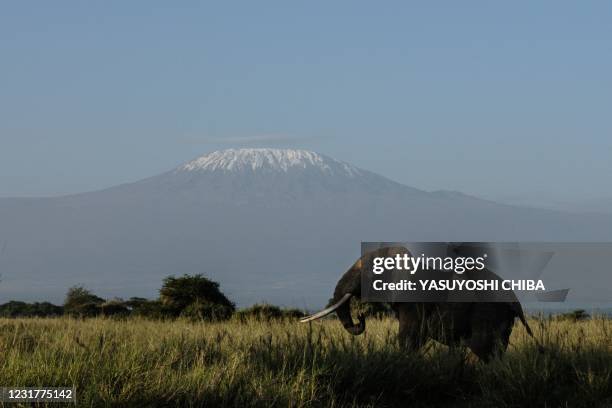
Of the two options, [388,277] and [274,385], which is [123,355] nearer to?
[274,385]

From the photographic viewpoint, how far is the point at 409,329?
43.6ft

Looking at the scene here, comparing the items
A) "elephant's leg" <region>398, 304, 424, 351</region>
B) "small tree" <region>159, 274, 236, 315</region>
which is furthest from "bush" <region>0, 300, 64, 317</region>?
"elephant's leg" <region>398, 304, 424, 351</region>

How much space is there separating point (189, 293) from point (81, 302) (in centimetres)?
690

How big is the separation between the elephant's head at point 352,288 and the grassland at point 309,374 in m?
0.29

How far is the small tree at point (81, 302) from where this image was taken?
101 ft

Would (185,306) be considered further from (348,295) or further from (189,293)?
(348,295)

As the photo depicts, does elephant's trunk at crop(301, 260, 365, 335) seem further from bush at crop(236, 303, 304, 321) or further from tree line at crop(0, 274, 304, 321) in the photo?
bush at crop(236, 303, 304, 321)

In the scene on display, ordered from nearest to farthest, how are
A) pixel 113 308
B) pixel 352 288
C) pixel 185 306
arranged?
pixel 352 288 → pixel 185 306 → pixel 113 308

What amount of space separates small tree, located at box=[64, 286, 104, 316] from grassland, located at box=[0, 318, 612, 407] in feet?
57.9

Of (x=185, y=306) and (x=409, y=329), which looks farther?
(x=185, y=306)

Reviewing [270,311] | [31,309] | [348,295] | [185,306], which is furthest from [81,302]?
[348,295]

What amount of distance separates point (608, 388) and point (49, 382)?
20.3ft

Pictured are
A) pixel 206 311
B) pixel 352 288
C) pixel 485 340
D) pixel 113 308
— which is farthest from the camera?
pixel 113 308

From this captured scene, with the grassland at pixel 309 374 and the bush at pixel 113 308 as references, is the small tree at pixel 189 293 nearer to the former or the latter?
the bush at pixel 113 308
